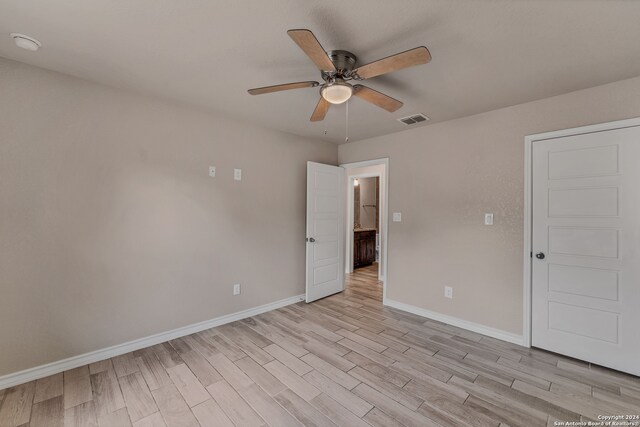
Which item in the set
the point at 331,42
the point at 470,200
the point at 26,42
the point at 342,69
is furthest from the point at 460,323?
the point at 26,42

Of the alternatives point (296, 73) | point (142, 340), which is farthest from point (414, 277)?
point (142, 340)

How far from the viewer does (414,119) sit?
324 centimetres

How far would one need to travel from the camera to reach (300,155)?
4.01 m

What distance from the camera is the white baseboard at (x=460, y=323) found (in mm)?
2822

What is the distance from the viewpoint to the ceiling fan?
1.46 metres

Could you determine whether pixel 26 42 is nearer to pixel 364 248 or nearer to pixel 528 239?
pixel 528 239

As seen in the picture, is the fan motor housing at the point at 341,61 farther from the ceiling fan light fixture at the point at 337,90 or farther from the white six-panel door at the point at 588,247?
the white six-panel door at the point at 588,247

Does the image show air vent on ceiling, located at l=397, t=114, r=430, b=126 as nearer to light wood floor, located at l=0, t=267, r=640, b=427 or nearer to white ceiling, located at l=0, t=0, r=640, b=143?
white ceiling, located at l=0, t=0, r=640, b=143

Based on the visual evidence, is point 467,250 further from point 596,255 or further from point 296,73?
point 296,73

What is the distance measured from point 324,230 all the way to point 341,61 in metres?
2.64

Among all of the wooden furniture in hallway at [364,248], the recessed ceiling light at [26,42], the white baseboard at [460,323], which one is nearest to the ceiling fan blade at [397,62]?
the recessed ceiling light at [26,42]

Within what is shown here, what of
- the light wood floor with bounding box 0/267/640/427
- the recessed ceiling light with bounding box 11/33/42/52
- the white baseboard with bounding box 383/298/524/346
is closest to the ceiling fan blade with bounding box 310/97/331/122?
the recessed ceiling light with bounding box 11/33/42/52

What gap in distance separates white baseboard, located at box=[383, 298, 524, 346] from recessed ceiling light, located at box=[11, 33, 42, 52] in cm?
427

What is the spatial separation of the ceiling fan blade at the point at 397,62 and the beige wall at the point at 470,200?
1925mm
